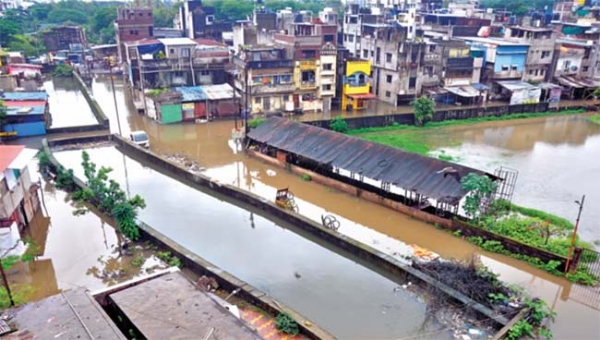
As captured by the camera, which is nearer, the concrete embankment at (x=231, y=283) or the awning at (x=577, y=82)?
the concrete embankment at (x=231, y=283)

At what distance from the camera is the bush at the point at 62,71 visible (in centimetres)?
5378

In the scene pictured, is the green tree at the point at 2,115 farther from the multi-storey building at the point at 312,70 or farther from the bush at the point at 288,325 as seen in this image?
the bush at the point at 288,325

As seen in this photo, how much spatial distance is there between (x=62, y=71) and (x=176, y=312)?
53869mm

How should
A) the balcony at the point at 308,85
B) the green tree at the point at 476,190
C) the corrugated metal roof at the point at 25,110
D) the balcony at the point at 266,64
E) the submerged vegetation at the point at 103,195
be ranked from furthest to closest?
1. the balcony at the point at 308,85
2. the balcony at the point at 266,64
3. the corrugated metal roof at the point at 25,110
4. the green tree at the point at 476,190
5. the submerged vegetation at the point at 103,195

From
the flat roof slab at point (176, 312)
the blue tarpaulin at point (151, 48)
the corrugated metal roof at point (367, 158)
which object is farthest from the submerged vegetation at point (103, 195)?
the blue tarpaulin at point (151, 48)

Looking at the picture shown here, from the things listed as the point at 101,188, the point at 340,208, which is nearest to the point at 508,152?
the point at 340,208

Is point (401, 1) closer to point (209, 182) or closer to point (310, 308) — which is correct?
point (209, 182)

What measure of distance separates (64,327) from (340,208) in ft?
46.4

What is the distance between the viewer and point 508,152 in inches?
1158

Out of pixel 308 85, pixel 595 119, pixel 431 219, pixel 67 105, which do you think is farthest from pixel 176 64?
pixel 595 119

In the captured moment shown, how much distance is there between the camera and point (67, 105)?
41531 mm

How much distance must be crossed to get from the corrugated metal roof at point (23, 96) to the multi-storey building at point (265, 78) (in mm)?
16258

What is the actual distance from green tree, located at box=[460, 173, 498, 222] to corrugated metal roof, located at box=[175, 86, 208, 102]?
78.3 ft

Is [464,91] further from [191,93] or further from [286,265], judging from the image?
[286,265]
